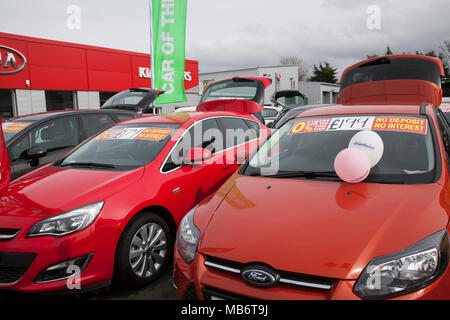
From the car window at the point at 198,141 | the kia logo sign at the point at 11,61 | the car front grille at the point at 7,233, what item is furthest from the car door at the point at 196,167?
the kia logo sign at the point at 11,61

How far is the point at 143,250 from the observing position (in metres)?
2.89

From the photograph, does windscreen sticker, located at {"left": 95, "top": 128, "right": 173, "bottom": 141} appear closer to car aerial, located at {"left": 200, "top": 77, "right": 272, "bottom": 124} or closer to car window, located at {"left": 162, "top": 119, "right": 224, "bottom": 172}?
car window, located at {"left": 162, "top": 119, "right": 224, "bottom": 172}

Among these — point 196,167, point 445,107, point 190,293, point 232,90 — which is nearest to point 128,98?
point 232,90

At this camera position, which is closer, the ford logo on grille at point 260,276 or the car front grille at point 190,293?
the ford logo on grille at point 260,276

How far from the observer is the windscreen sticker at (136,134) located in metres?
3.66

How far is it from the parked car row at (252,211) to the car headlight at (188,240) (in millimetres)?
11

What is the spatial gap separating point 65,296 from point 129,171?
1.15 m

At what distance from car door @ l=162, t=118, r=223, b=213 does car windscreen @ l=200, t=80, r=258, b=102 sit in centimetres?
269

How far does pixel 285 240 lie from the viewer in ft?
5.88

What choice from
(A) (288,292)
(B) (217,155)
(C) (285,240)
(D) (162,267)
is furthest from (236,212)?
(B) (217,155)

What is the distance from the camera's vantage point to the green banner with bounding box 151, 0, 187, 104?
384 inches

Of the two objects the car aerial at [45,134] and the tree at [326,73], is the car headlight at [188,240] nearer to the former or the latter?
the car aerial at [45,134]

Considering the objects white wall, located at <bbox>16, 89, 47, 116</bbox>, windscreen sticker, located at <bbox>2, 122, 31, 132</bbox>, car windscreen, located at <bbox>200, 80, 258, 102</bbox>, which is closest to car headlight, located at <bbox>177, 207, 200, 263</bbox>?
windscreen sticker, located at <bbox>2, 122, 31, 132</bbox>

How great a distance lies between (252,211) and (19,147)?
360cm
